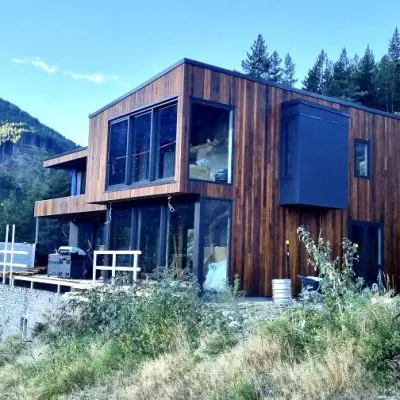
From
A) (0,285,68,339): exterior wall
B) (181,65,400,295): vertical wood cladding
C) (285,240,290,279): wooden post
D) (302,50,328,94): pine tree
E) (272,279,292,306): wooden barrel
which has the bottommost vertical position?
(0,285,68,339): exterior wall

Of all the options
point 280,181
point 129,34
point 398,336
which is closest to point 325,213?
point 280,181

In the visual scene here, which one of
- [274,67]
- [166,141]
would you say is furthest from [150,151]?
[274,67]

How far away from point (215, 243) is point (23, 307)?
18.2ft

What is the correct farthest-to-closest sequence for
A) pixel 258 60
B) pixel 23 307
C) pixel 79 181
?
pixel 258 60, pixel 79 181, pixel 23 307

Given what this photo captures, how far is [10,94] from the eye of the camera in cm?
6169

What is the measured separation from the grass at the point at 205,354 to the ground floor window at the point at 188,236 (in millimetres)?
2565

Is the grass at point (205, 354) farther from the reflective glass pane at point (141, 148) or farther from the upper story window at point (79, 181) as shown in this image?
the upper story window at point (79, 181)

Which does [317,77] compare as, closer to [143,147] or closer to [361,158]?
[361,158]

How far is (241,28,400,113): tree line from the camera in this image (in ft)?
125

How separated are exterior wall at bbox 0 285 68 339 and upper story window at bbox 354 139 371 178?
7.55 meters

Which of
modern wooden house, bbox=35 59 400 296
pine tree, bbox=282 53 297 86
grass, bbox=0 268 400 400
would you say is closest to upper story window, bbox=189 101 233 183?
modern wooden house, bbox=35 59 400 296

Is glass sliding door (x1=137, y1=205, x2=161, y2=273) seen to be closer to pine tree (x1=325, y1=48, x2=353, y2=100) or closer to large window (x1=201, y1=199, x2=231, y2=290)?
large window (x1=201, y1=199, x2=231, y2=290)

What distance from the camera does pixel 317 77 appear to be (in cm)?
4238

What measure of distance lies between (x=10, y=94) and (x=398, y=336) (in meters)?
63.3
